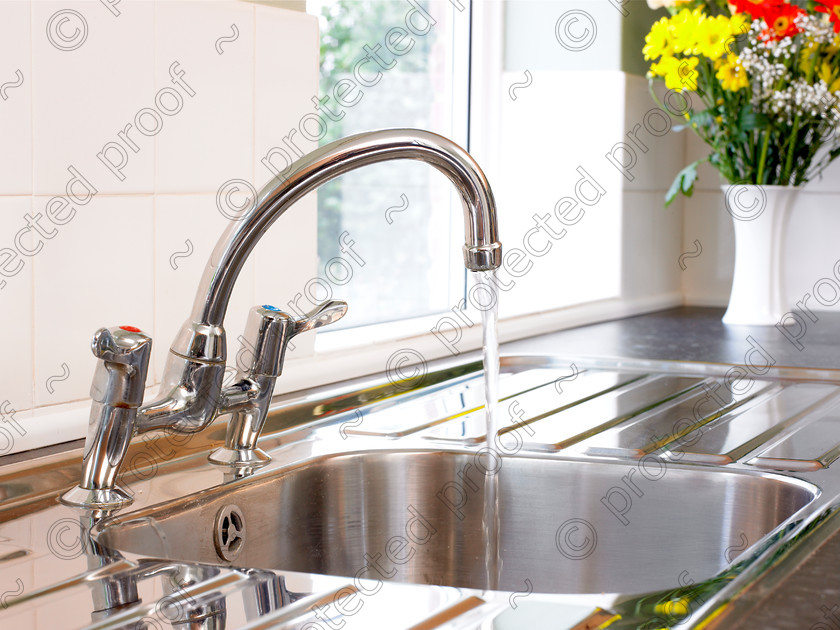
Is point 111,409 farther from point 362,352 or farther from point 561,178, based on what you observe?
point 561,178

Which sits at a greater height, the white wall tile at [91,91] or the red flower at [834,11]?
the red flower at [834,11]

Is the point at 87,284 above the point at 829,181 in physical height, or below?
below

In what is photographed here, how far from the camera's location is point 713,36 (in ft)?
5.51

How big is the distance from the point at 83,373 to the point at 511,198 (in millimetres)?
1124

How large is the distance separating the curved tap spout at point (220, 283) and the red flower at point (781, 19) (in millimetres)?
980

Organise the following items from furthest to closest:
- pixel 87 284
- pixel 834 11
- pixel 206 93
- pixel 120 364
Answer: pixel 834 11, pixel 206 93, pixel 87 284, pixel 120 364

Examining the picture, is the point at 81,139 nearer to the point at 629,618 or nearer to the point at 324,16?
the point at 629,618

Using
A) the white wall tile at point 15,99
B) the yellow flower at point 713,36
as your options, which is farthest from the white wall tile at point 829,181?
the white wall tile at point 15,99

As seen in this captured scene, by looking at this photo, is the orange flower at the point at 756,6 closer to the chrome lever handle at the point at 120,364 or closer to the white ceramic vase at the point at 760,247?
the white ceramic vase at the point at 760,247

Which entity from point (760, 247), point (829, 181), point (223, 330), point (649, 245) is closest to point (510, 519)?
point (223, 330)

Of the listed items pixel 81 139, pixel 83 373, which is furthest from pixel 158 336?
pixel 81 139

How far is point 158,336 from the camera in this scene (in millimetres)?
1074

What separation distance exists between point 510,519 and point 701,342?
711 millimetres

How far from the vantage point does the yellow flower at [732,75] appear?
1.71m
